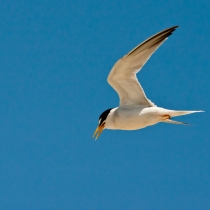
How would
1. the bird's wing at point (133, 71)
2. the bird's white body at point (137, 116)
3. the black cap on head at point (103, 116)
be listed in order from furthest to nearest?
the black cap on head at point (103, 116), the bird's white body at point (137, 116), the bird's wing at point (133, 71)

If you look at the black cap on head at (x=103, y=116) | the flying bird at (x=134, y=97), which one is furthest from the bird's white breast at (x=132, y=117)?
the black cap on head at (x=103, y=116)

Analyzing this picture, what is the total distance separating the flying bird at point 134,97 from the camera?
9570 mm

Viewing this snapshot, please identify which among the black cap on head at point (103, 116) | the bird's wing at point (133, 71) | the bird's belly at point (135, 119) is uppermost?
the bird's wing at point (133, 71)

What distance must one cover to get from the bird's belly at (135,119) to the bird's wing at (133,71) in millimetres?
316

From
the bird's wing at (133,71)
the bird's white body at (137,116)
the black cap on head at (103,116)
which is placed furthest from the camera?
the black cap on head at (103,116)

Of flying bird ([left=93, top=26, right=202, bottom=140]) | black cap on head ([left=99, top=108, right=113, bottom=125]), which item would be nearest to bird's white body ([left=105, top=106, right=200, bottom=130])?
flying bird ([left=93, top=26, right=202, bottom=140])

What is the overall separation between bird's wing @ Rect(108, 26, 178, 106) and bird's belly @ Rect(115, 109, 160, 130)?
1.04ft

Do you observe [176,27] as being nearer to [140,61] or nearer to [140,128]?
[140,61]

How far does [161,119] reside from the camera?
10.1m

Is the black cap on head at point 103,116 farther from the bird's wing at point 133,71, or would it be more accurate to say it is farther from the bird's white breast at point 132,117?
the bird's wing at point 133,71

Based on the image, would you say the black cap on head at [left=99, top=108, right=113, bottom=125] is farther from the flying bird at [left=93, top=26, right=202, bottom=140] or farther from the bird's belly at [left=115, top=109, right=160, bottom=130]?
the bird's belly at [left=115, top=109, right=160, bottom=130]

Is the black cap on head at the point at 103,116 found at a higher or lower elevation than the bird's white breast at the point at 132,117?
higher

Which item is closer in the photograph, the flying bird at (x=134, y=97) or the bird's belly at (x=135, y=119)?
the flying bird at (x=134, y=97)

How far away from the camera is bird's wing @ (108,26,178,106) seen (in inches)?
374
